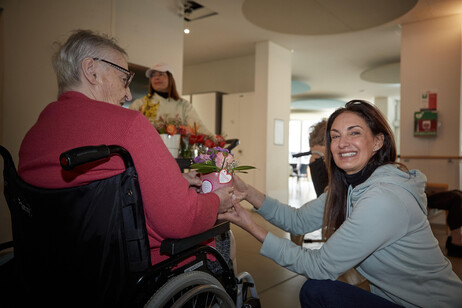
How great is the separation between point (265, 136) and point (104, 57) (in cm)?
546

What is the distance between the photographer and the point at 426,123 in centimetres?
502

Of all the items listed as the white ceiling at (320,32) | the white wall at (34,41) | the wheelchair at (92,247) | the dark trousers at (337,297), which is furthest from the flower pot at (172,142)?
the white ceiling at (320,32)

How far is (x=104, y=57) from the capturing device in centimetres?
112

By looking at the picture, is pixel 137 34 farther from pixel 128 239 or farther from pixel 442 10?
pixel 442 10

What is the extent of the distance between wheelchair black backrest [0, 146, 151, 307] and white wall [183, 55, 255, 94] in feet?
23.1

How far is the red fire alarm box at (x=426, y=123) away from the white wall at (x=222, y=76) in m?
3.72

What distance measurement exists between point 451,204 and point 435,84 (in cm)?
240

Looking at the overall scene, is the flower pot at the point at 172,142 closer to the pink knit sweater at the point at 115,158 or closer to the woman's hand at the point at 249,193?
the woman's hand at the point at 249,193

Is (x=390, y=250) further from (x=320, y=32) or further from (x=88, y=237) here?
(x=320, y=32)

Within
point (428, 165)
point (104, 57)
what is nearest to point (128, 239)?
point (104, 57)

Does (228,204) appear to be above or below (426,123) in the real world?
below

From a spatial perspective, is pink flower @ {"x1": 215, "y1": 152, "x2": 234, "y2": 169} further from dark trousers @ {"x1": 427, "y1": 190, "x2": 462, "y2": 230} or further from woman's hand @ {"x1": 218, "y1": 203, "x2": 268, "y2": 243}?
dark trousers @ {"x1": 427, "y1": 190, "x2": 462, "y2": 230}

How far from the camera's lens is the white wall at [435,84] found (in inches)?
193

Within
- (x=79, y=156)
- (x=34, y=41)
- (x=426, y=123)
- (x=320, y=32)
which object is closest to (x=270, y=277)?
(x=79, y=156)
